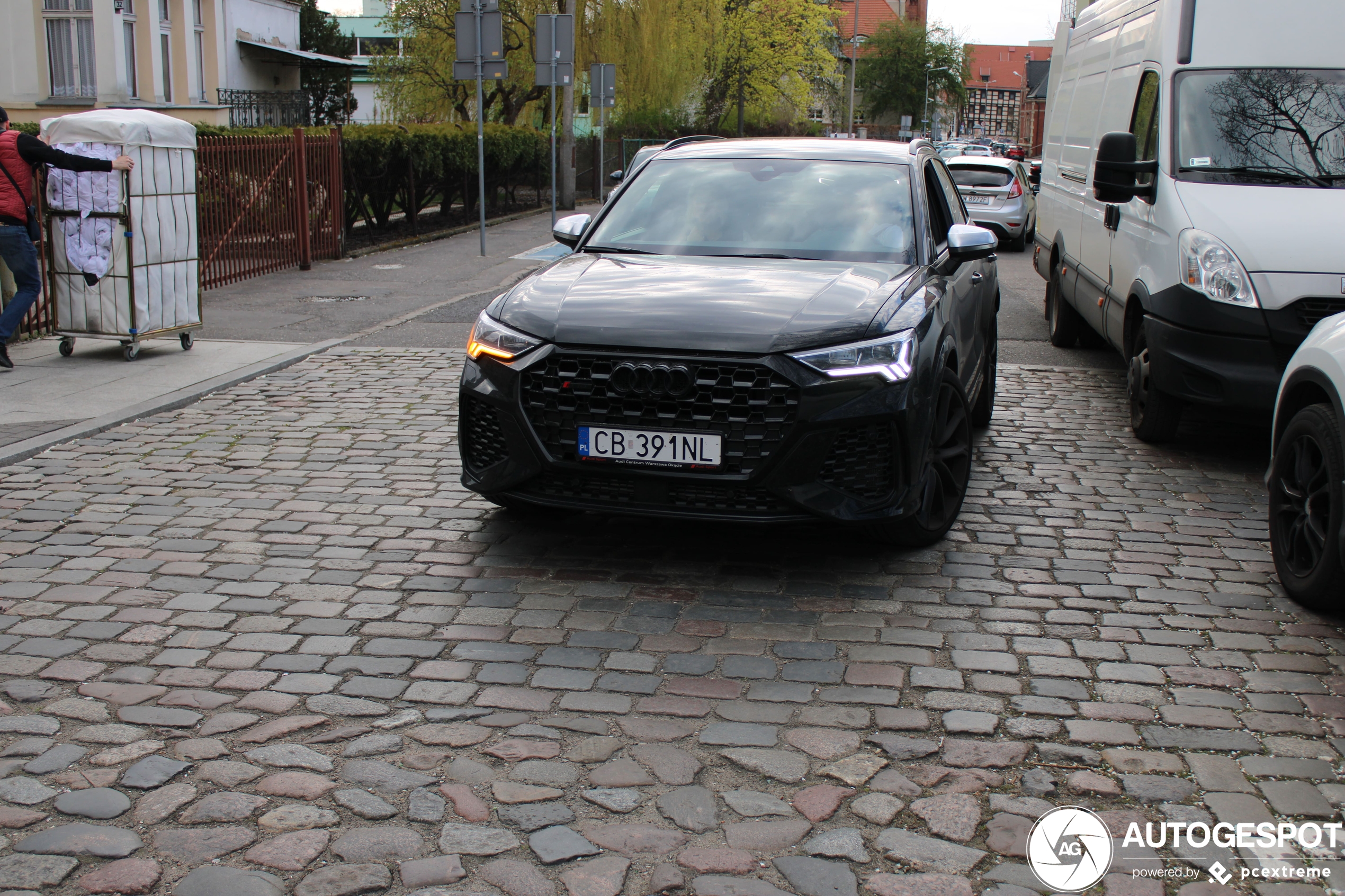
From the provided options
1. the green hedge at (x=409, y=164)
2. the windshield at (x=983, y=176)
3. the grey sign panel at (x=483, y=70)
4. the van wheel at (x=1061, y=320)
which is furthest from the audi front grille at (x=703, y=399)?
the windshield at (x=983, y=176)

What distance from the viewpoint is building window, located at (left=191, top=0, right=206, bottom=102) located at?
96.0 ft

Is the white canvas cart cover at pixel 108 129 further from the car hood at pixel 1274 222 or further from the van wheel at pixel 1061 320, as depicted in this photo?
the van wheel at pixel 1061 320

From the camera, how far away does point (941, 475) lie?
18.0 feet

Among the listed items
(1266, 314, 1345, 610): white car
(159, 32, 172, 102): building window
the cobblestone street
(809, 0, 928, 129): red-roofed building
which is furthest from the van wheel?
(809, 0, 928, 129): red-roofed building

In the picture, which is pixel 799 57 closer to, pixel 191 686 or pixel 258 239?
pixel 258 239

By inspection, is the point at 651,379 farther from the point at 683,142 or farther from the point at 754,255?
the point at 683,142

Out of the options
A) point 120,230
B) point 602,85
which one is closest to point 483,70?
point 120,230

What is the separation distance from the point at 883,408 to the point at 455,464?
9.45ft

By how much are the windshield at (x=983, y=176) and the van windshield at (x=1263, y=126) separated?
14857 mm

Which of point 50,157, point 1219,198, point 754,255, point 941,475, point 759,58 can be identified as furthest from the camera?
point 759,58

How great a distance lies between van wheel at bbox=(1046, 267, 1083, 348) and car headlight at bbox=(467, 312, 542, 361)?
692cm

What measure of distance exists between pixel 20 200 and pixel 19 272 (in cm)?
53

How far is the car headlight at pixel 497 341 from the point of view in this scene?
4.96 m

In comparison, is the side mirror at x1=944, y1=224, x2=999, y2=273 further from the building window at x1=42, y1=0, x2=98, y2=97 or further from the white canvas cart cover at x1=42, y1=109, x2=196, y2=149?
the building window at x1=42, y1=0, x2=98, y2=97
